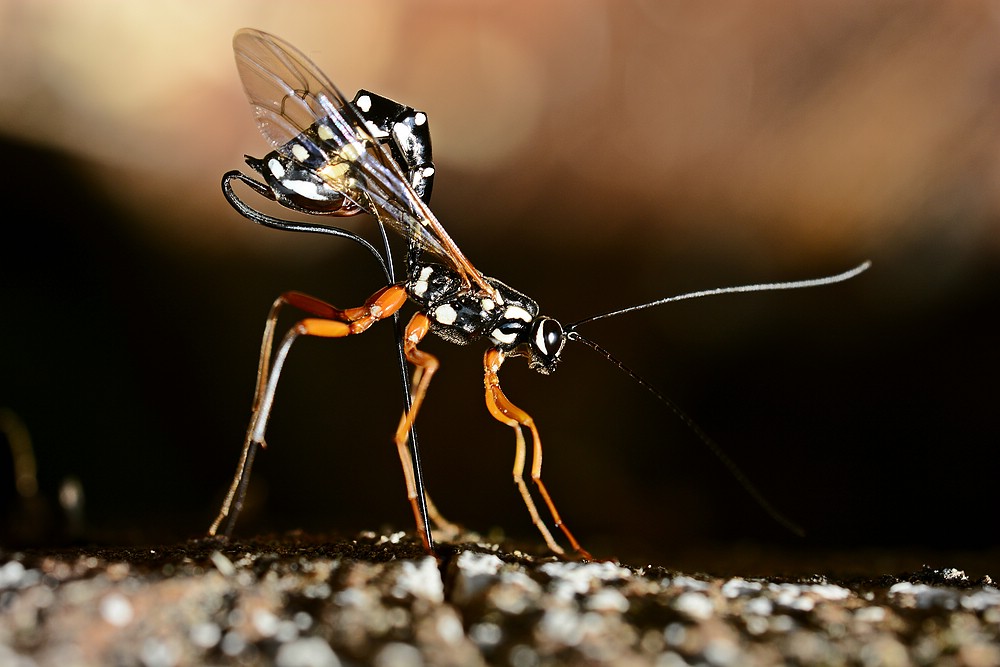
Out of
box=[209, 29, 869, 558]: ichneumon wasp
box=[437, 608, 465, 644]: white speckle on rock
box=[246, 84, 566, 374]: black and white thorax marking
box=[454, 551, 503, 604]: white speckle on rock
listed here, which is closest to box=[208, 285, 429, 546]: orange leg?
box=[209, 29, 869, 558]: ichneumon wasp

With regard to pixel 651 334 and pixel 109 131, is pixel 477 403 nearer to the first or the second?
pixel 651 334

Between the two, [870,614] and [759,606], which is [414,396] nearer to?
[759,606]

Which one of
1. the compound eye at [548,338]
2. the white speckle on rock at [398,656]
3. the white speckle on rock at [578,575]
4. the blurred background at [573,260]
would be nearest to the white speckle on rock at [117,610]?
the white speckle on rock at [398,656]

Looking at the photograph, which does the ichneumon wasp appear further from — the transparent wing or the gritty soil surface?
the gritty soil surface

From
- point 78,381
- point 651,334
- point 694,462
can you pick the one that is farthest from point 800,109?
point 78,381

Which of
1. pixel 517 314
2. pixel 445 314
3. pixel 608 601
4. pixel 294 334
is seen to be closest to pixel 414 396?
pixel 445 314

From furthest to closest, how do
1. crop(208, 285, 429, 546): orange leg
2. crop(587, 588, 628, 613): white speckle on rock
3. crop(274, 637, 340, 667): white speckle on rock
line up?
crop(208, 285, 429, 546): orange leg < crop(587, 588, 628, 613): white speckle on rock < crop(274, 637, 340, 667): white speckle on rock

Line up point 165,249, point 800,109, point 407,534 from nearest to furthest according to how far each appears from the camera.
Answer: point 407,534 < point 800,109 < point 165,249
